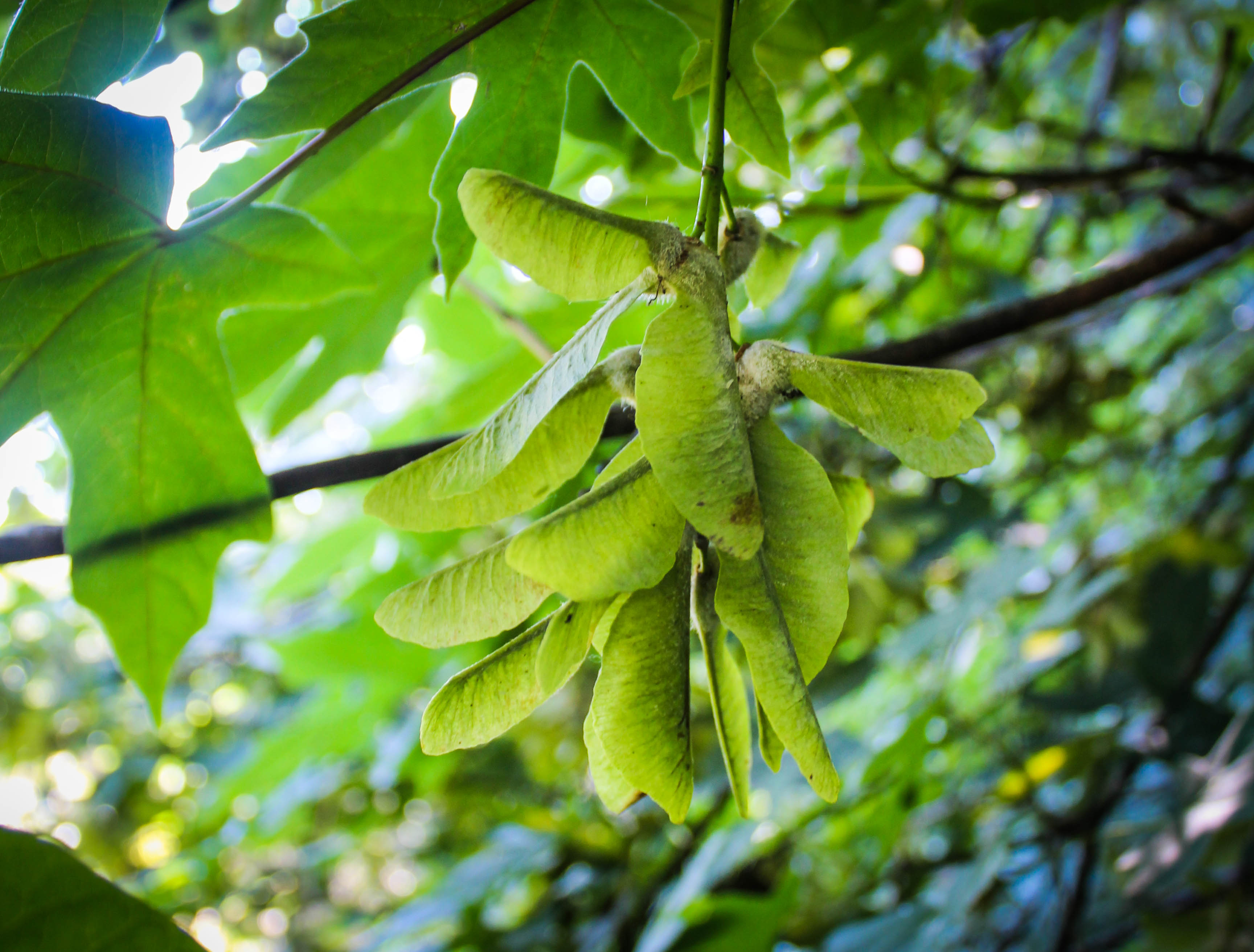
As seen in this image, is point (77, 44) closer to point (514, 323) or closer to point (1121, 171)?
point (514, 323)

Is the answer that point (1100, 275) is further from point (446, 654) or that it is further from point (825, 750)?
point (446, 654)

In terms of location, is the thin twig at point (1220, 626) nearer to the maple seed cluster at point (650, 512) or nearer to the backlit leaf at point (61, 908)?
the maple seed cluster at point (650, 512)

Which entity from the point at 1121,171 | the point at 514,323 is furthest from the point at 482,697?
the point at 1121,171

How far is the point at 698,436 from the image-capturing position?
0.37m

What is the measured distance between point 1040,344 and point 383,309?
140 cm

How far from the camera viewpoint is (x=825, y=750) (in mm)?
392

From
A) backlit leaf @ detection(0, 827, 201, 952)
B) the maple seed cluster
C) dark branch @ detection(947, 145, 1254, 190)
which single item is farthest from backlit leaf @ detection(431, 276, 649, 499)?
dark branch @ detection(947, 145, 1254, 190)

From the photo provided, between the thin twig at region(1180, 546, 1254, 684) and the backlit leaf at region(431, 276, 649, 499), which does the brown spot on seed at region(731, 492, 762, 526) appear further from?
the thin twig at region(1180, 546, 1254, 684)

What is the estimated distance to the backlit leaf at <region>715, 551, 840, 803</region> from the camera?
14.9 inches

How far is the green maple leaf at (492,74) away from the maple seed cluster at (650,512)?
24 cm

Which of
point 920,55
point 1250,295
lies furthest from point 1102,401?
point 920,55

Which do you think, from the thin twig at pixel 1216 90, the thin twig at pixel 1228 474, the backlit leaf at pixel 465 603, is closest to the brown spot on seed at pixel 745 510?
the backlit leaf at pixel 465 603

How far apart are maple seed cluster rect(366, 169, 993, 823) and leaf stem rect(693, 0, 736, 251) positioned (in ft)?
0.13

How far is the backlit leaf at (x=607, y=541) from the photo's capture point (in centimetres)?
38
